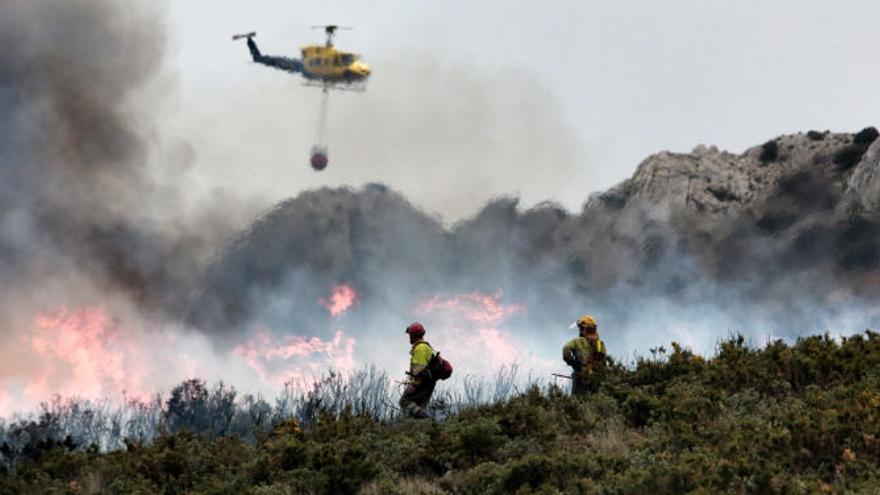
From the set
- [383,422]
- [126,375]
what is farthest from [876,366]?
[126,375]

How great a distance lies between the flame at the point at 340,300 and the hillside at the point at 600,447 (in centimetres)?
4783

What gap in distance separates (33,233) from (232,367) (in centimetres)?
1134

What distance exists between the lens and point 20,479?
70.0ft

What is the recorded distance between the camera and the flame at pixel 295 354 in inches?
2625

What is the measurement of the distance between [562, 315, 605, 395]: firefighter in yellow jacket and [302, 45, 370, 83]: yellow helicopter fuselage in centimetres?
5356

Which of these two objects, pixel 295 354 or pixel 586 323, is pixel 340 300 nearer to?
pixel 295 354

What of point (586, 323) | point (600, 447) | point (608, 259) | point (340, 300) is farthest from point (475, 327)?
point (600, 447)

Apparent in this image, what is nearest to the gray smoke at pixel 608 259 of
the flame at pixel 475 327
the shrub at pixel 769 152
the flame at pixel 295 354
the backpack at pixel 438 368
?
the flame at pixel 475 327

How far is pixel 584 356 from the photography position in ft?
82.9

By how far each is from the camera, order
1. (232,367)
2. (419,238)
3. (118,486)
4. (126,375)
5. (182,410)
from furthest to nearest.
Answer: (419,238) → (232,367) → (126,375) → (182,410) → (118,486)

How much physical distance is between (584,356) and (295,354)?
44.9 meters

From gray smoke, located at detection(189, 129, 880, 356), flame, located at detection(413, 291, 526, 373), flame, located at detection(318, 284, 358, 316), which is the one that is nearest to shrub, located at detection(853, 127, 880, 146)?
gray smoke, located at detection(189, 129, 880, 356)

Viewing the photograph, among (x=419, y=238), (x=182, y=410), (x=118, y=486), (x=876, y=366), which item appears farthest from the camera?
(x=419, y=238)

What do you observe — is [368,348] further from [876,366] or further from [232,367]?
[876,366]
